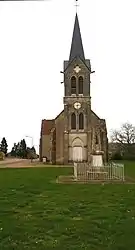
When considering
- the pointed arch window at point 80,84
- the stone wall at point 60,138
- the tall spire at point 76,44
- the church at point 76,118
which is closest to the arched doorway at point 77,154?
the church at point 76,118

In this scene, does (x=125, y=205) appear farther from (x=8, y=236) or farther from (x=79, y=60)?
(x=79, y=60)

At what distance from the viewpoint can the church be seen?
60.8 metres

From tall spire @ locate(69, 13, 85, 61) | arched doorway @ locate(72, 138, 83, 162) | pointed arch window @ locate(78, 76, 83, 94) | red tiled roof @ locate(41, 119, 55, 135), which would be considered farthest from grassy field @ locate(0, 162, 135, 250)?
red tiled roof @ locate(41, 119, 55, 135)

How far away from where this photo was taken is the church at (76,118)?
200ft

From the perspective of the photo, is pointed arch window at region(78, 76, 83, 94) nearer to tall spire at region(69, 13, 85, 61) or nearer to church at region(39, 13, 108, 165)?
church at region(39, 13, 108, 165)

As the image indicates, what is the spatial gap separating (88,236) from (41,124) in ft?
235

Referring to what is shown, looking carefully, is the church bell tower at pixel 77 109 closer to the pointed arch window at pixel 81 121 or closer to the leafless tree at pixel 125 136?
the pointed arch window at pixel 81 121

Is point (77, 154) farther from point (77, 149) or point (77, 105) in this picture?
point (77, 105)

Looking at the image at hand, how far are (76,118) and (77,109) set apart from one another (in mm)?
1384

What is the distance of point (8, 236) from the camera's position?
8.01 metres

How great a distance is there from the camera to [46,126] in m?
78.2

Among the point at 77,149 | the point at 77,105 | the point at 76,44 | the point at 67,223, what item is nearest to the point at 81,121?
the point at 77,105

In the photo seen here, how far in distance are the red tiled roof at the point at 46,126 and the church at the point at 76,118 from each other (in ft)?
34.7

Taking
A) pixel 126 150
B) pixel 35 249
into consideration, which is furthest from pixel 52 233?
pixel 126 150
